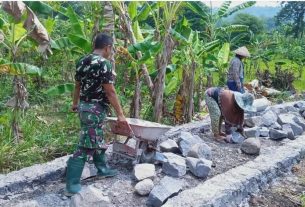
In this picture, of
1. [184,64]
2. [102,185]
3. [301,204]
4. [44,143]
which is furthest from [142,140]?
[184,64]

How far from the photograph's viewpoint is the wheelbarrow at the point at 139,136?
4164 millimetres

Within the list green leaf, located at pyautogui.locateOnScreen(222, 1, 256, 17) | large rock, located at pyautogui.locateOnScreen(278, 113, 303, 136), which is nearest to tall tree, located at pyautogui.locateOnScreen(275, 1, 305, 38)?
green leaf, located at pyautogui.locateOnScreen(222, 1, 256, 17)

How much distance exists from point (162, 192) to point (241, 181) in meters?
0.91

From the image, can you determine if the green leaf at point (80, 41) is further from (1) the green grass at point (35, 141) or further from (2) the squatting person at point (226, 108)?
(2) the squatting person at point (226, 108)

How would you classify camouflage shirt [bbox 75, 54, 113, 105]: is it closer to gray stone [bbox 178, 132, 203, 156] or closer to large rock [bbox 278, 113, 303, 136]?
gray stone [bbox 178, 132, 203, 156]

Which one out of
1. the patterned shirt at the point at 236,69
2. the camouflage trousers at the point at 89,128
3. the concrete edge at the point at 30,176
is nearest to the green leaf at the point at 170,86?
the patterned shirt at the point at 236,69

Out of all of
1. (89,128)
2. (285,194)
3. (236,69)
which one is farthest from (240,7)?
(89,128)

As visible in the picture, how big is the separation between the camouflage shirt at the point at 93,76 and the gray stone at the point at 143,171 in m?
0.78

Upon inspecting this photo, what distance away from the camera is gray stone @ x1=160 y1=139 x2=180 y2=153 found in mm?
4926

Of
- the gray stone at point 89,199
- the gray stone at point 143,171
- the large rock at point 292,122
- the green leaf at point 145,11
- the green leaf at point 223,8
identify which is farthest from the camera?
the green leaf at point 223,8

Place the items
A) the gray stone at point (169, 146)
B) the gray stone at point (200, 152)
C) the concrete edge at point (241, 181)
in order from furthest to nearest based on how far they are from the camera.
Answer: the gray stone at point (169, 146) < the gray stone at point (200, 152) < the concrete edge at point (241, 181)

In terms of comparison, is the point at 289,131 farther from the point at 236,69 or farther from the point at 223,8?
the point at 223,8

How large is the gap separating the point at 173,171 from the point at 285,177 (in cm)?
154

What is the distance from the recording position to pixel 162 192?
3.70 m
